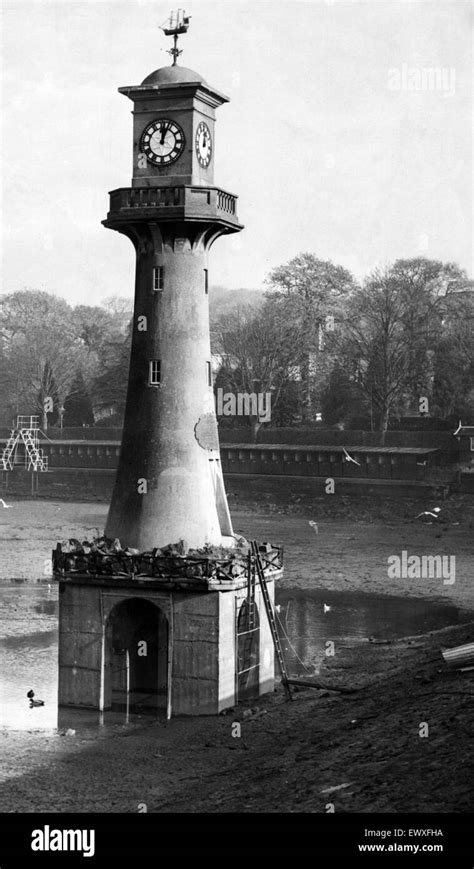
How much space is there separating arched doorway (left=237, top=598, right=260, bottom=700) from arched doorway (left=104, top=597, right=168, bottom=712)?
2.31 meters

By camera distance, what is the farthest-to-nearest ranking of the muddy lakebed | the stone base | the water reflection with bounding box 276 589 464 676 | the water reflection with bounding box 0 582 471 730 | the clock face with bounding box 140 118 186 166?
the water reflection with bounding box 276 589 464 676 → the clock face with bounding box 140 118 186 166 → the water reflection with bounding box 0 582 471 730 → the stone base → the muddy lakebed

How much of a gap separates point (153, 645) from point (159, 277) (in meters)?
11.6

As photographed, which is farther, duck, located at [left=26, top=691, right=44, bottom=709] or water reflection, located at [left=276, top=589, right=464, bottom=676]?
water reflection, located at [left=276, top=589, right=464, bottom=676]

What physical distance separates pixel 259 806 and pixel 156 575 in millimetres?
11999

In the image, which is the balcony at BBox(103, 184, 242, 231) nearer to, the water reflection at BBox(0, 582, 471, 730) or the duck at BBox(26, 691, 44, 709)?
the duck at BBox(26, 691, 44, 709)

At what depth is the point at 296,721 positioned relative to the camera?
37.5 metres

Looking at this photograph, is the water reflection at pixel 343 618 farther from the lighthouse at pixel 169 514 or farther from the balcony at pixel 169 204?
the balcony at pixel 169 204

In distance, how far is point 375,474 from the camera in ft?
342

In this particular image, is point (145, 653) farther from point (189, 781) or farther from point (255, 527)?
point (255, 527)

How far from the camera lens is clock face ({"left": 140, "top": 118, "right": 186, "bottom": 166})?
134 ft

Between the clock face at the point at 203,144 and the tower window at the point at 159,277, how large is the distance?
3.49 metres

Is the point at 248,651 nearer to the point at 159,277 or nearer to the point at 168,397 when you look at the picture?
the point at 168,397

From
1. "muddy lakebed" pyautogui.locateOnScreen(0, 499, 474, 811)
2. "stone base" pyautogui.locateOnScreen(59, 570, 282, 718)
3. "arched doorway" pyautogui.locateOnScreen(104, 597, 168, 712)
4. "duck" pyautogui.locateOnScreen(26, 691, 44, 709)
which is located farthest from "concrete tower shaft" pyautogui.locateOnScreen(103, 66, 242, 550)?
"muddy lakebed" pyautogui.locateOnScreen(0, 499, 474, 811)
